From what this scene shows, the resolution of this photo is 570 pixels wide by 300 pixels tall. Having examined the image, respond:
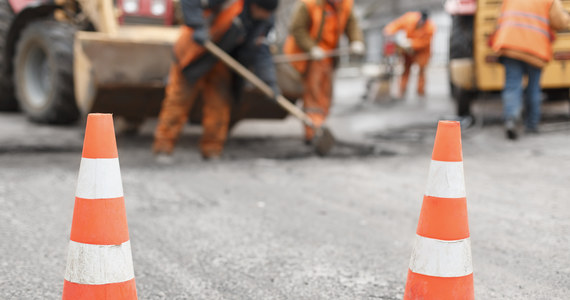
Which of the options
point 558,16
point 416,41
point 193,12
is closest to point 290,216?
point 193,12

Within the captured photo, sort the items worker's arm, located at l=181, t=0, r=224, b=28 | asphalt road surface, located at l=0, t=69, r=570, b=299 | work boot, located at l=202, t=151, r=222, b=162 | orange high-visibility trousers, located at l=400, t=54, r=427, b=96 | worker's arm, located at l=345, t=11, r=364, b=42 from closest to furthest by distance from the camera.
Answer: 1. asphalt road surface, located at l=0, t=69, r=570, b=299
2. worker's arm, located at l=181, t=0, r=224, b=28
3. work boot, located at l=202, t=151, r=222, b=162
4. worker's arm, located at l=345, t=11, r=364, b=42
5. orange high-visibility trousers, located at l=400, t=54, r=427, b=96

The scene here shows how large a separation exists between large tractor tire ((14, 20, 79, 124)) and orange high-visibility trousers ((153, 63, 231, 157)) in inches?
Result: 66.4

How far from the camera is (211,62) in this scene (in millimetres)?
5043

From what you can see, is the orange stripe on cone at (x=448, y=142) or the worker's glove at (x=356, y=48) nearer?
the orange stripe on cone at (x=448, y=142)

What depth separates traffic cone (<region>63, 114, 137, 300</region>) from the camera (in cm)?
181

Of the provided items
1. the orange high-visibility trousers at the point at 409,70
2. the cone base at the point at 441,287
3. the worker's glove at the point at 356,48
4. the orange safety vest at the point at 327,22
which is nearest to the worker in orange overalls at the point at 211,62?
the orange safety vest at the point at 327,22

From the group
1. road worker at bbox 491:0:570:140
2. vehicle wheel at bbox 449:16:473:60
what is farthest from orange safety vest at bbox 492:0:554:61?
vehicle wheel at bbox 449:16:473:60

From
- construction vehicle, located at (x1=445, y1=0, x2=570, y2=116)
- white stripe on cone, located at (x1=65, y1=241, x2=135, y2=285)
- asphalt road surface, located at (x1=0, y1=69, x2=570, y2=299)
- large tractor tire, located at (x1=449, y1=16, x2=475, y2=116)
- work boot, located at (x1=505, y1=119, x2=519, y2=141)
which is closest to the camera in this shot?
white stripe on cone, located at (x1=65, y1=241, x2=135, y2=285)

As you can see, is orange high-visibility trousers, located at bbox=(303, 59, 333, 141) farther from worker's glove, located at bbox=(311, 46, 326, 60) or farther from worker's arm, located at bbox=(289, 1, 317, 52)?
worker's arm, located at bbox=(289, 1, 317, 52)

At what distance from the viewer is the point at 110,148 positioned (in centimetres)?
185

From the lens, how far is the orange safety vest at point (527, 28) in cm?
558

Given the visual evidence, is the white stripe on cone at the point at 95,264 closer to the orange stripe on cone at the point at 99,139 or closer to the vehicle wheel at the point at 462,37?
the orange stripe on cone at the point at 99,139

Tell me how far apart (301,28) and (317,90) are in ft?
2.06

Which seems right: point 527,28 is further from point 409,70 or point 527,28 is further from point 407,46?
point 409,70
